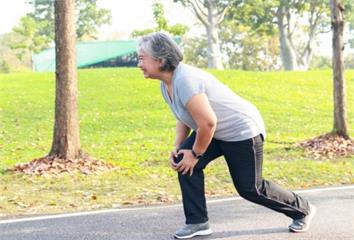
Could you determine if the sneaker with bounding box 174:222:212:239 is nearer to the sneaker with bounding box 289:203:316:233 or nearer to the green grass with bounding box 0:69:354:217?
the sneaker with bounding box 289:203:316:233

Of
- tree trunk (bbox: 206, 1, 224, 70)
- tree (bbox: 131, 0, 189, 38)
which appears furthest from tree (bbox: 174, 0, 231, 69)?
tree (bbox: 131, 0, 189, 38)

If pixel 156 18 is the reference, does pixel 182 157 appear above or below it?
below

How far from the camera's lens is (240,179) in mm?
4414

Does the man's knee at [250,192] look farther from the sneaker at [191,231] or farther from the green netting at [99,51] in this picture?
the green netting at [99,51]

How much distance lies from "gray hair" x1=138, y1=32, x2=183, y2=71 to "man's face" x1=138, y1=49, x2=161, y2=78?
0.02 metres

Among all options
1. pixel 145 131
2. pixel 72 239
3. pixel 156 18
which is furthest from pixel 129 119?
pixel 156 18

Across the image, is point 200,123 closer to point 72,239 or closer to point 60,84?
point 72,239

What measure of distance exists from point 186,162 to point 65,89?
449 cm

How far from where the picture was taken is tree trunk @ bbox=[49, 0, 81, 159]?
8.39 metres

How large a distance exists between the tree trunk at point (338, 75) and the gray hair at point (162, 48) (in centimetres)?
690

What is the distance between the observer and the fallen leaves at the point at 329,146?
9820mm

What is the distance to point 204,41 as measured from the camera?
56.6 m

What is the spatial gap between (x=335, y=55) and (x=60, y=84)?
5.03m

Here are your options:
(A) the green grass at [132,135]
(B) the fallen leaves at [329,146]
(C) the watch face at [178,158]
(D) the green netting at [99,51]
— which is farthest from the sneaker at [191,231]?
(D) the green netting at [99,51]
